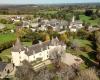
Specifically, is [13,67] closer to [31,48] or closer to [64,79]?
[31,48]

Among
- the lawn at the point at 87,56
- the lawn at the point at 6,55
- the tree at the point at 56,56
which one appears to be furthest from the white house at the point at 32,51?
the lawn at the point at 87,56

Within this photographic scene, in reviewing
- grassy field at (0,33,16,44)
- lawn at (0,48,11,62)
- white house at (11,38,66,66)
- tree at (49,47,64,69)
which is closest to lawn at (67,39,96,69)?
white house at (11,38,66,66)

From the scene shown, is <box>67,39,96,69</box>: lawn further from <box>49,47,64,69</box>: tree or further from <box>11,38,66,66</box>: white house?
<box>49,47,64,69</box>: tree

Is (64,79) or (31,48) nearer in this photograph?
(64,79)

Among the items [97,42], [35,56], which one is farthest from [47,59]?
[97,42]

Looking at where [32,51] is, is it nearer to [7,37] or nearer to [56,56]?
[56,56]

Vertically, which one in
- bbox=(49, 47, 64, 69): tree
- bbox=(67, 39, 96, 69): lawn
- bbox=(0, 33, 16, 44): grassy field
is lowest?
bbox=(0, 33, 16, 44): grassy field

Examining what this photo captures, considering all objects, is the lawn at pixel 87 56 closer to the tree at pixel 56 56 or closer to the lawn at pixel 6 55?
the tree at pixel 56 56

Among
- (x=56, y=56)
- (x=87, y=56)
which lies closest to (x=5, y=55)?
(x=56, y=56)
